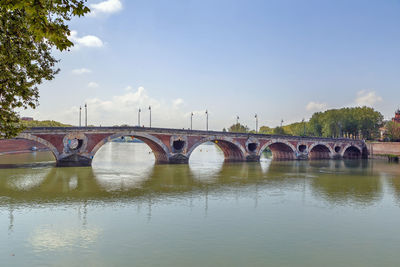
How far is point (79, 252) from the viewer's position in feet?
54.4

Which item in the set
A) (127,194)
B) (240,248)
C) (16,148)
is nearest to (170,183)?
(127,194)

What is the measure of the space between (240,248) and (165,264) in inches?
171

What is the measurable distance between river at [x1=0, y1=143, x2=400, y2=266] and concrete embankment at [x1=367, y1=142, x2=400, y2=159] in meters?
63.8

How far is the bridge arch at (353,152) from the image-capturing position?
98588 millimetres

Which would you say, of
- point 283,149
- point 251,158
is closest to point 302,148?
point 283,149

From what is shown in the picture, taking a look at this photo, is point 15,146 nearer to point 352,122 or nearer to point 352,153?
point 352,153

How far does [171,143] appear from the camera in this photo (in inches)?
2427

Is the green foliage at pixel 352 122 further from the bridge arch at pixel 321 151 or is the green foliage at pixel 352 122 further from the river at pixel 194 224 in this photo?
the river at pixel 194 224

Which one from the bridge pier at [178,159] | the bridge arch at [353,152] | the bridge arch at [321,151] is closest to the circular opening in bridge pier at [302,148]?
the bridge arch at [321,151]

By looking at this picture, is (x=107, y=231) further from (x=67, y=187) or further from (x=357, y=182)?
(x=357, y=182)

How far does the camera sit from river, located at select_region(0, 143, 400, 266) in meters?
16.5

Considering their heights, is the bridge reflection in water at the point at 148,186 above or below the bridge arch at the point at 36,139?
below

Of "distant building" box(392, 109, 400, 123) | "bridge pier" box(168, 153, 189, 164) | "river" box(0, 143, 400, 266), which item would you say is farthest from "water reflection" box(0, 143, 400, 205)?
"distant building" box(392, 109, 400, 123)

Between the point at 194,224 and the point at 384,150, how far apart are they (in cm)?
9220
